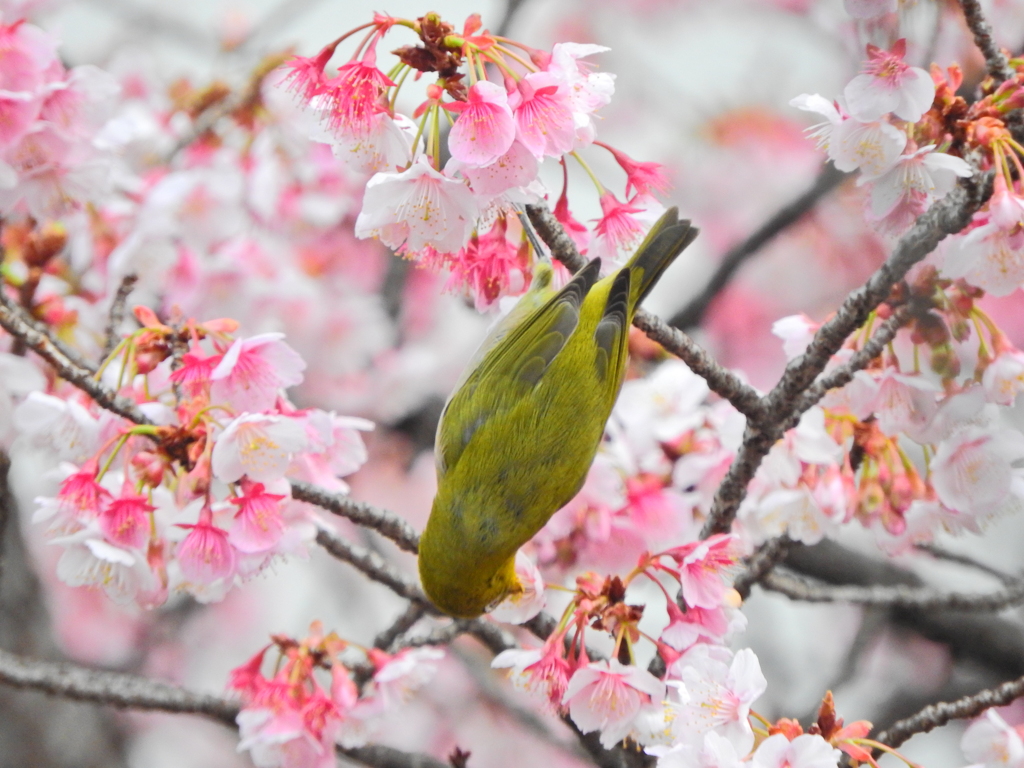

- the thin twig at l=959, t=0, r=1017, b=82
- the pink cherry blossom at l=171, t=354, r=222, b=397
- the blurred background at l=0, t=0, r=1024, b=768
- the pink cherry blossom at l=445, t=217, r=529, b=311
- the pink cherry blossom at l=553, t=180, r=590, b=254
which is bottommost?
the blurred background at l=0, t=0, r=1024, b=768

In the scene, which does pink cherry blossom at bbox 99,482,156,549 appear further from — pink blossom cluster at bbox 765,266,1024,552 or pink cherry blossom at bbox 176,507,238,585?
pink blossom cluster at bbox 765,266,1024,552

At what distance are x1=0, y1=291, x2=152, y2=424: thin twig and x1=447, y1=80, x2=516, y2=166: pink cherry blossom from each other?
81 cm

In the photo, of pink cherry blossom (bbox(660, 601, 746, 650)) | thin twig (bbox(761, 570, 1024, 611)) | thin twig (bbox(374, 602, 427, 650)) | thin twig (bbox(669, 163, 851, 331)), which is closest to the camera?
pink cherry blossom (bbox(660, 601, 746, 650))

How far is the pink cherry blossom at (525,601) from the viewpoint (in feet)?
5.94

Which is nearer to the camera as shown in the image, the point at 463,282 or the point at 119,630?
the point at 463,282

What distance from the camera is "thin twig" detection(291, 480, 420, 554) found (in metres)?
1.74

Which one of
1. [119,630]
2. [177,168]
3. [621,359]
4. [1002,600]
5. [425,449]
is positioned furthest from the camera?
[119,630]

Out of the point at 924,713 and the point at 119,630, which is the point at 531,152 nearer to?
the point at 924,713

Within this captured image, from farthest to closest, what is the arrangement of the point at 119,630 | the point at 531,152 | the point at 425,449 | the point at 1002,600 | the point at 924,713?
1. the point at 119,630
2. the point at 425,449
3. the point at 1002,600
4. the point at 924,713
5. the point at 531,152

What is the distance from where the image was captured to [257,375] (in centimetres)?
172

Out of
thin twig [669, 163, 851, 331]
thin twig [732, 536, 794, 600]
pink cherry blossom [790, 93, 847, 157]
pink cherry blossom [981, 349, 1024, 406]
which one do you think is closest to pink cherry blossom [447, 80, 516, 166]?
pink cherry blossom [790, 93, 847, 157]

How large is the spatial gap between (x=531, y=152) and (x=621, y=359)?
728 millimetres

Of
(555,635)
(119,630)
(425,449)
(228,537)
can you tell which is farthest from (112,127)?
Answer: (119,630)

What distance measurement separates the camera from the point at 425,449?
412cm
